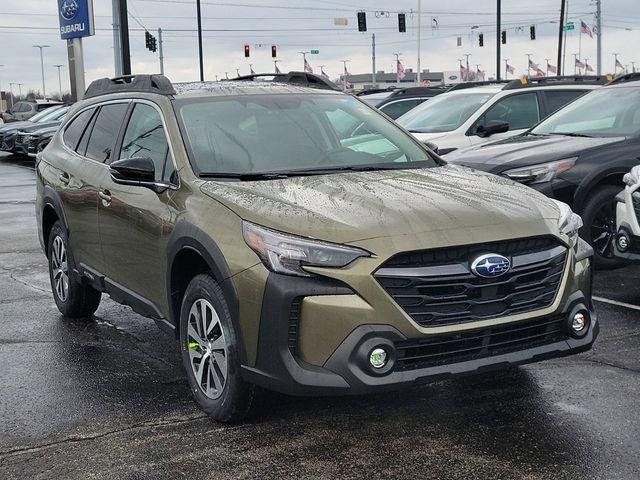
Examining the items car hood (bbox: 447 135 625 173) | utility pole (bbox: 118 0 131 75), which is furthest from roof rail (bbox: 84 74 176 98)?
utility pole (bbox: 118 0 131 75)

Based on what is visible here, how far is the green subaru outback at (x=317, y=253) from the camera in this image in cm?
370

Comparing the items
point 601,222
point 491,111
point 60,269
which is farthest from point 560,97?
point 60,269

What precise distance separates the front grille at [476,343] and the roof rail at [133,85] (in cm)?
241

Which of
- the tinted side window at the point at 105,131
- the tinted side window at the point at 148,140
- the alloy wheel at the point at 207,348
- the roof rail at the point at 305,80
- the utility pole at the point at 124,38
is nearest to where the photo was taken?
the alloy wheel at the point at 207,348

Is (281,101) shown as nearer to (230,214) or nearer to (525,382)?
(230,214)

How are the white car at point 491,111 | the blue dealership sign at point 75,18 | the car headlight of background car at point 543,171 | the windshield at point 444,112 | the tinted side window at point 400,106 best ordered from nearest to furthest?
1. the car headlight of background car at point 543,171
2. the white car at point 491,111
3. the windshield at point 444,112
4. the tinted side window at point 400,106
5. the blue dealership sign at point 75,18

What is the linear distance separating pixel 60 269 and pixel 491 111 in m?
6.95

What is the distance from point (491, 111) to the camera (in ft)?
38.2

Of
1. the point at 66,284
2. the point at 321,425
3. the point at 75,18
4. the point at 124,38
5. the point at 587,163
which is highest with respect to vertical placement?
the point at 75,18

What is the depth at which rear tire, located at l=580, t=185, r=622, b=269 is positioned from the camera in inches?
295

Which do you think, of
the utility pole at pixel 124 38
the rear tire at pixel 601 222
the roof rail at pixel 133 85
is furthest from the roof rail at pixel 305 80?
the utility pole at pixel 124 38

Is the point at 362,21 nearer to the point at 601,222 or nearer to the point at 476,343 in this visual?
the point at 601,222

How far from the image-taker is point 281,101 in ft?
17.7

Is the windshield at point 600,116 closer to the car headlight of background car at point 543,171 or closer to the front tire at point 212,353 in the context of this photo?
the car headlight of background car at point 543,171
